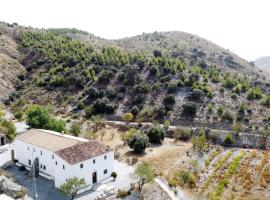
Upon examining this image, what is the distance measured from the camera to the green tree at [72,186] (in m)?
40.8

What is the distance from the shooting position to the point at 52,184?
4669 cm

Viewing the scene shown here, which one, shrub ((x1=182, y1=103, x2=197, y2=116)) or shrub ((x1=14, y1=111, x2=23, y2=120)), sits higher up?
shrub ((x1=182, y1=103, x2=197, y2=116))

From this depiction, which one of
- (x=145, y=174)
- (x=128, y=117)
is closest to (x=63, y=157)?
(x=145, y=174)

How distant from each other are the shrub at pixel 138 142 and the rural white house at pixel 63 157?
353 inches

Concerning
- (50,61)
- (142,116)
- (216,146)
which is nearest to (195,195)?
(216,146)

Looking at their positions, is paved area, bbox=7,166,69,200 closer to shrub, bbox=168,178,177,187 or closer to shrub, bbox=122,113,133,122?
shrub, bbox=168,178,177,187

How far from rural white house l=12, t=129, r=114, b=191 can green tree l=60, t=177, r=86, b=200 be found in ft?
8.47

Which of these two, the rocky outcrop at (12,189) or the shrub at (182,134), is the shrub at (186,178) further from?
the rocky outcrop at (12,189)

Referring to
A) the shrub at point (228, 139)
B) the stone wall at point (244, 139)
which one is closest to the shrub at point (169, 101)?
the stone wall at point (244, 139)

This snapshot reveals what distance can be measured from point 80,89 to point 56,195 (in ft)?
163

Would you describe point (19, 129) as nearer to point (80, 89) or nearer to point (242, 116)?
point (80, 89)

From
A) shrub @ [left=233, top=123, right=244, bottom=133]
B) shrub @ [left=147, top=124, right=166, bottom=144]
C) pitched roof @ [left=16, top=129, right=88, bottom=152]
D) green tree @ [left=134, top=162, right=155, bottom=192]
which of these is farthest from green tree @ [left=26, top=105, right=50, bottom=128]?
shrub @ [left=233, top=123, right=244, bottom=133]

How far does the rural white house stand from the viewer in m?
44.7

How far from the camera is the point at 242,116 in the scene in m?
74.1
